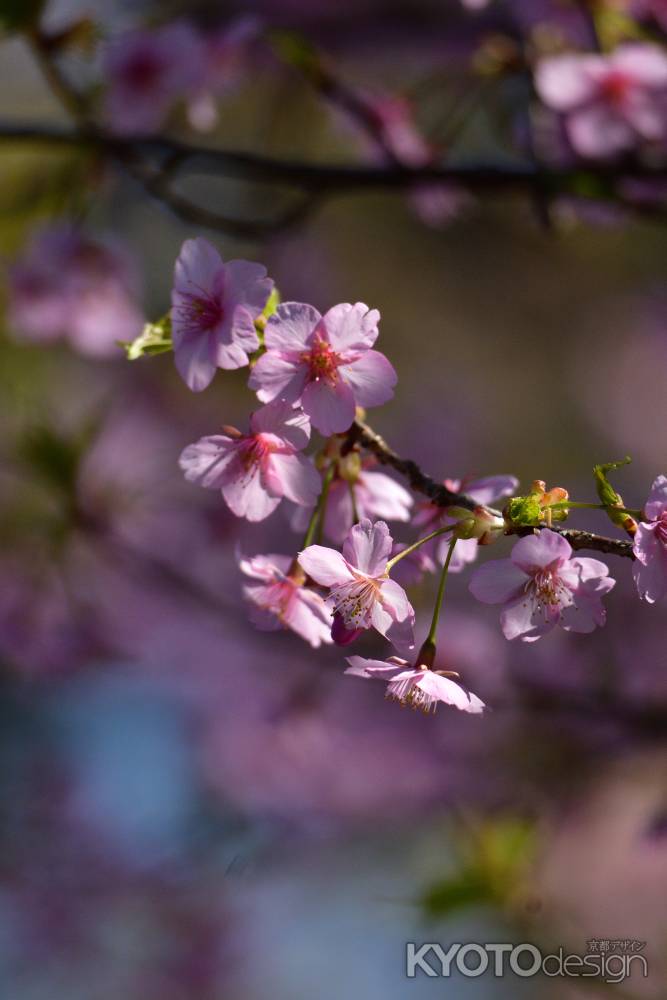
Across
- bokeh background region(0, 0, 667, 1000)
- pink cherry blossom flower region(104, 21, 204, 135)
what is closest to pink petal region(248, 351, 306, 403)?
bokeh background region(0, 0, 667, 1000)

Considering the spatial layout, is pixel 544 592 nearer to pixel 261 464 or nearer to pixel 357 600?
pixel 357 600

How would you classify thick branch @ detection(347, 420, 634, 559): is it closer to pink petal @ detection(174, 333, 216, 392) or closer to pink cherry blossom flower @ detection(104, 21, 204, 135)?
pink petal @ detection(174, 333, 216, 392)

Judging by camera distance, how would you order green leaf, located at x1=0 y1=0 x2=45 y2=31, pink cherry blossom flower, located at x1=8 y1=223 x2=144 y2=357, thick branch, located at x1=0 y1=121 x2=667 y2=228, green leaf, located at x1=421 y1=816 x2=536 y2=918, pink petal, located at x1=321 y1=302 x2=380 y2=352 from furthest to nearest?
pink cherry blossom flower, located at x1=8 y1=223 x2=144 y2=357
green leaf, located at x1=421 y1=816 x2=536 y2=918
green leaf, located at x1=0 y1=0 x2=45 y2=31
thick branch, located at x1=0 y1=121 x2=667 y2=228
pink petal, located at x1=321 y1=302 x2=380 y2=352

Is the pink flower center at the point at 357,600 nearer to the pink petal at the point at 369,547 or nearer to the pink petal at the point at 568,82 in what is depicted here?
the pink petal at the point at 369,547

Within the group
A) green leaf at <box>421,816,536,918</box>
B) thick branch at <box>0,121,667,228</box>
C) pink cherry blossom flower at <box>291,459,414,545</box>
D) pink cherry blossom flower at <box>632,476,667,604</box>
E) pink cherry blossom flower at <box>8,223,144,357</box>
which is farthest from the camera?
pink cherry blossom flower at <box>8,223,144,357</box>

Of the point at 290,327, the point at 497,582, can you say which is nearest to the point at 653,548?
the point at 497,582

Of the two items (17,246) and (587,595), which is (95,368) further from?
Answer: (587,595)

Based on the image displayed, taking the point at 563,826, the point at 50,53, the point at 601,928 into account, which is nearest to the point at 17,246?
the point at 50,53

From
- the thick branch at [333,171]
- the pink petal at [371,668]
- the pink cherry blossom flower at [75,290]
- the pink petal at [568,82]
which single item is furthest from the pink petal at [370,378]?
the pink cherry blossom flower at [75,290]
